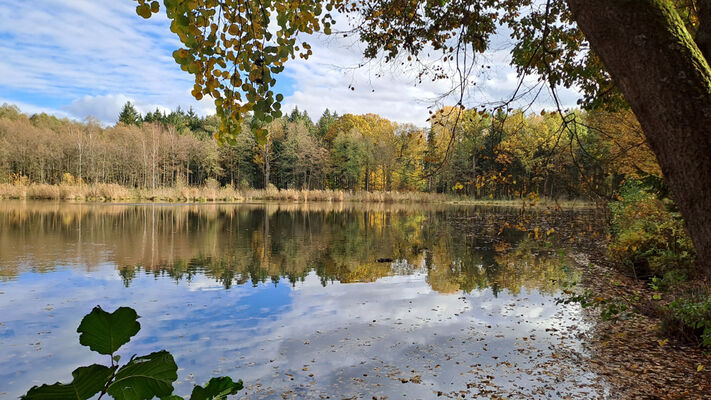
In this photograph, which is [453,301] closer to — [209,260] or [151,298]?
[151,298]

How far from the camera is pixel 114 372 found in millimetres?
621

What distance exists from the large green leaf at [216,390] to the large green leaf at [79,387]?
142mm

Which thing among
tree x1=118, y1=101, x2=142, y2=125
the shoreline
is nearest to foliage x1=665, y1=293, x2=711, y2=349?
the shoreline

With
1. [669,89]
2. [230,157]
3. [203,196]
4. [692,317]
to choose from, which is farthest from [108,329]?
[230,157]

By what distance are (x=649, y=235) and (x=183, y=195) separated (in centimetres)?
4331

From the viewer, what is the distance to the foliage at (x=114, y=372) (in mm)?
577

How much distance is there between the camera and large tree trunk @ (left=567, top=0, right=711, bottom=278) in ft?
4.67

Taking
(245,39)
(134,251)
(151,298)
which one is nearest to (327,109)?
(134,251)

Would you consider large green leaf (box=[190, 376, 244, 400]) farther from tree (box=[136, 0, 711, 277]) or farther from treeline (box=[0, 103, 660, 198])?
treeline (box=[0, 103, 660, 198])

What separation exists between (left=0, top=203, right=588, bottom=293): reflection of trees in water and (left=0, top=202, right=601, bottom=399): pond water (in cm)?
11

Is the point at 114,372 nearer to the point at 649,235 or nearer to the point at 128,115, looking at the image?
the point at 649,235

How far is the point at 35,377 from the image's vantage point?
582 centimetres

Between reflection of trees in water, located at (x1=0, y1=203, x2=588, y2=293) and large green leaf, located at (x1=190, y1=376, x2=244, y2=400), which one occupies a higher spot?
large green leaf, located at (x1=190, y1=376, x2=244, y2=400)

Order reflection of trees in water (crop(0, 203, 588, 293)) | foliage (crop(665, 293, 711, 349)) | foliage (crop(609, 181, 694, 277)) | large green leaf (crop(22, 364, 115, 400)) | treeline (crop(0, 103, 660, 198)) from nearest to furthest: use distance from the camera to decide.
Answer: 1. large green leaf (crop(22, 364, 115, 400))
2. foliage (crop(665, 293, 711, 349))
3. foliage (crop(609, 181, 694, 277))
4. reflection of trees in water (crop(0, 203, 588, 293))
5. treeline (crop(0, 103, 660, 198))
